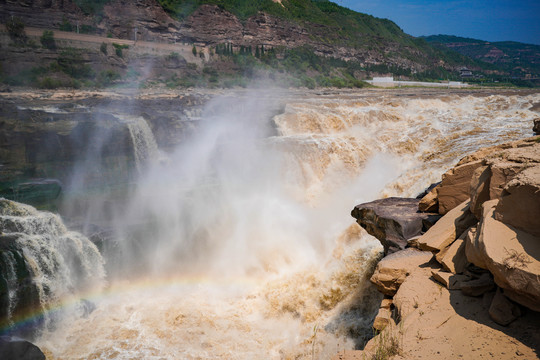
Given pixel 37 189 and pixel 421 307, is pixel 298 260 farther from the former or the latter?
pixel 37 189

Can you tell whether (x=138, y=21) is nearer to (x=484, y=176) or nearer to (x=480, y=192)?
(x=484, y=176)

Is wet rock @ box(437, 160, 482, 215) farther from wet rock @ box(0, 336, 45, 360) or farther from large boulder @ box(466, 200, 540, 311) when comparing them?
wet rock @ box(0, 336, 45, 360)

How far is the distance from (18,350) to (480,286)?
6991mm

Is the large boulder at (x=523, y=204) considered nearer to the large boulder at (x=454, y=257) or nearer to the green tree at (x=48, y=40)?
the large boulder at (x=454, y=257)

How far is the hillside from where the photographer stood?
1252 inches

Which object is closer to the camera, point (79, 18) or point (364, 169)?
point (364, 169)

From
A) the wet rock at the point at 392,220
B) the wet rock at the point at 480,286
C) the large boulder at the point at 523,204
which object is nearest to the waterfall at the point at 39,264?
the wet rock at the point at 392,220

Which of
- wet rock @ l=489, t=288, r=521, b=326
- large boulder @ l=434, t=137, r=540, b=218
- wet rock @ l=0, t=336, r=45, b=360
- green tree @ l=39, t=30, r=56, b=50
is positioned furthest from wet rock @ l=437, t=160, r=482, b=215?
green tree @ l=39, t=30, r=56, b=50

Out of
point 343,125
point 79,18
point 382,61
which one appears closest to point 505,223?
point 343,125

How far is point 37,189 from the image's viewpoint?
9992 millimetres

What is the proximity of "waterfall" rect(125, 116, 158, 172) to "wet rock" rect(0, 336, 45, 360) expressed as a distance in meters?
7.21

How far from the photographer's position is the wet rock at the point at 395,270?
426 cm

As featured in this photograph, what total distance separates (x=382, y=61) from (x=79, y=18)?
53.1 metres

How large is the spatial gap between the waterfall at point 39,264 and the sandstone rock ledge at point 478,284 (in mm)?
6715
